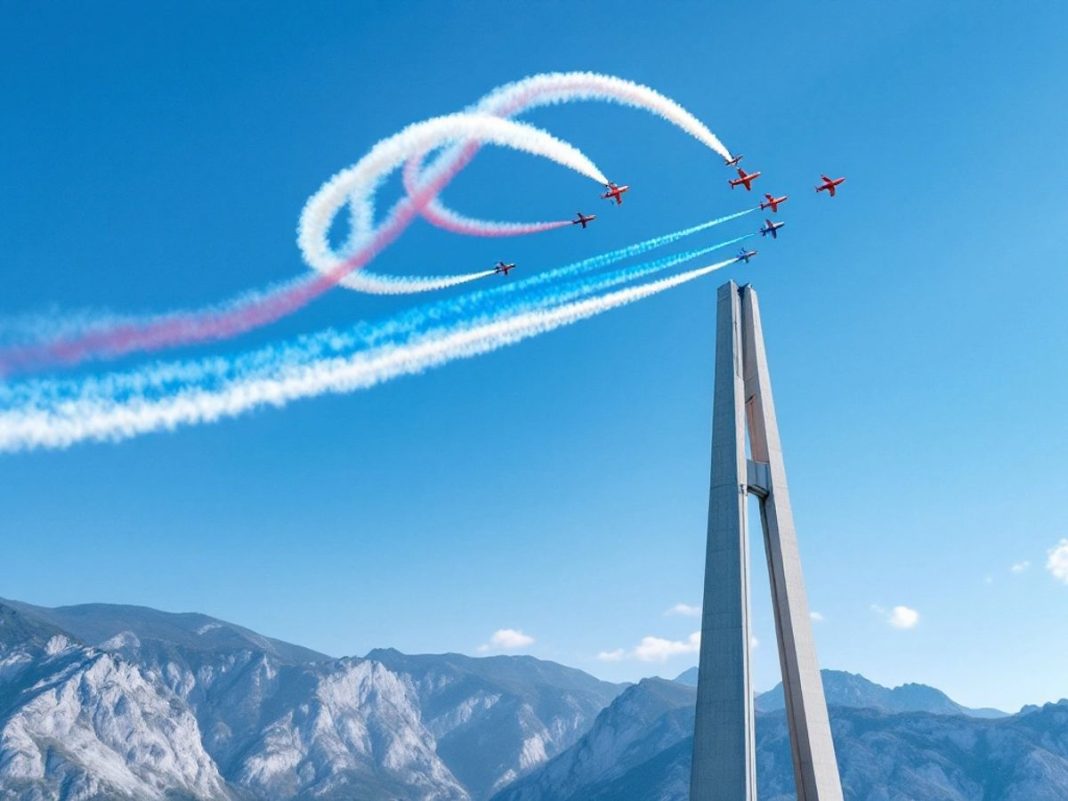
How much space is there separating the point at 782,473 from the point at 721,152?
152ft

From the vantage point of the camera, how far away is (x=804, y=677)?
207 feet

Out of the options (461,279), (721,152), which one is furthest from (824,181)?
(461,279)

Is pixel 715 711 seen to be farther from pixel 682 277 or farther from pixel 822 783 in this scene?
pixel 682 277

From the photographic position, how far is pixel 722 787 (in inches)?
2285

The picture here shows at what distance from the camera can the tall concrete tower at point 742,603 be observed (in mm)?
59062

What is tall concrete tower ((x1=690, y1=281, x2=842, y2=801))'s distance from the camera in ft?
194

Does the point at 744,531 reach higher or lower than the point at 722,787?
higher

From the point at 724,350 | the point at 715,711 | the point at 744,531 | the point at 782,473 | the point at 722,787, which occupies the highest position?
the point at 724,350

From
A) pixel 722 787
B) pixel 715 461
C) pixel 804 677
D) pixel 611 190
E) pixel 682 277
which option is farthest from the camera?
pixel 611 190

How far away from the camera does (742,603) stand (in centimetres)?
6203

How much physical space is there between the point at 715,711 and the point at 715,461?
1735cm

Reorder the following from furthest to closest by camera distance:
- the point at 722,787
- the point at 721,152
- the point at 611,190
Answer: the point at 611,190
the point at 721,152
the point at 722,787

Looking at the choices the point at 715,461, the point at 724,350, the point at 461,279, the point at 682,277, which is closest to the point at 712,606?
the point at 715,461

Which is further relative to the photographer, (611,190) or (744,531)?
(611,190)
